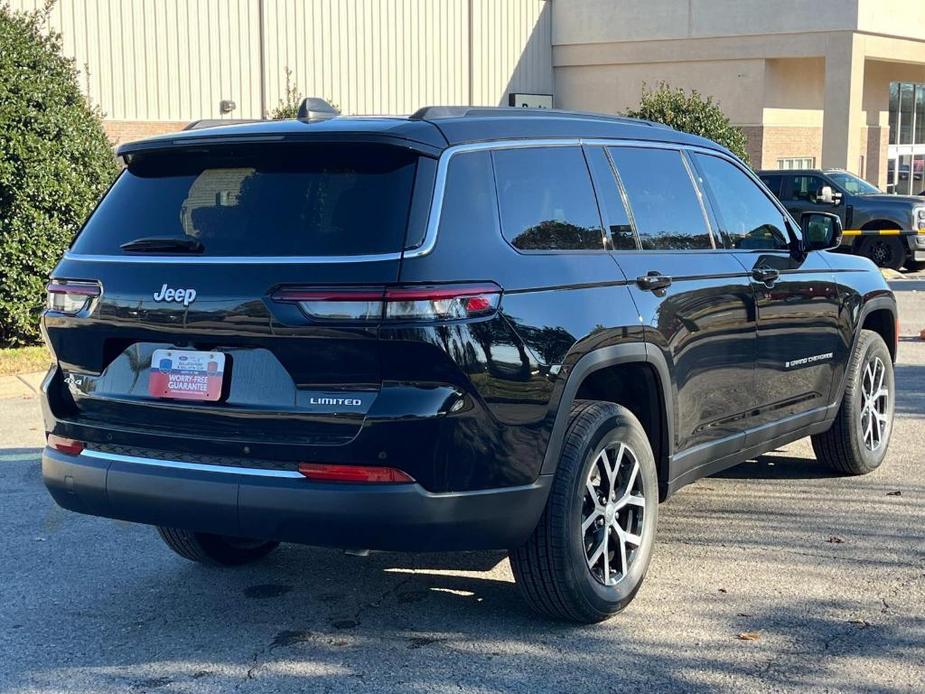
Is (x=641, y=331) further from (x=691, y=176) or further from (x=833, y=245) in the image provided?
(x=833, y=245)

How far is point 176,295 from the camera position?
14.4 feet

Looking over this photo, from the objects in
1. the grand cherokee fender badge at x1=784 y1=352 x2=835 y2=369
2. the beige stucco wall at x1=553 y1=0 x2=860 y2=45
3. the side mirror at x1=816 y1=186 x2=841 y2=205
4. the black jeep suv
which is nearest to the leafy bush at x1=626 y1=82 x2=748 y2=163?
the side mirror at x1=816 y1=186 x2=841 y2=205

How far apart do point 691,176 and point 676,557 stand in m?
1.76

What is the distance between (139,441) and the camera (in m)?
4.53

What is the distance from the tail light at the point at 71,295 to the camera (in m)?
4.66

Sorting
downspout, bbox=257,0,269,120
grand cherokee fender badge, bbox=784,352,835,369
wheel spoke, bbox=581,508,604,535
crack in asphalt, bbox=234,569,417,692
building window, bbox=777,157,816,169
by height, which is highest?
downspout, bbox=257,0,269,120

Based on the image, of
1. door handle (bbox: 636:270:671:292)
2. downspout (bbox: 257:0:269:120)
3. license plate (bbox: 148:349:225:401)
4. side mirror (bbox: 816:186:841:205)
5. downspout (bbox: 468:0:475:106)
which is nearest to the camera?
license plate (bbox: 148:349:225:401)

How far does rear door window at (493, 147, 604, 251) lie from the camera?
4.65 m

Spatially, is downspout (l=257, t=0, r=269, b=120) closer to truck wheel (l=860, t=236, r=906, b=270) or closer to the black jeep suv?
truck wheel (l=860, t=236, r=906, b=270)

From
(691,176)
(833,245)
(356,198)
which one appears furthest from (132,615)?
(833,245)

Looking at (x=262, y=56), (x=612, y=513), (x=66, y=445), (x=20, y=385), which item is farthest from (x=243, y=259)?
(x=262, y=56)

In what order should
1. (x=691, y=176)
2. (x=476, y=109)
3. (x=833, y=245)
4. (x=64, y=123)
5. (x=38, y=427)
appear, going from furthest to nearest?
(x=64, y=123) < (x=38, y=427) < (x=833, y=245) < (x=691, y=176) < (x=476, y=109)

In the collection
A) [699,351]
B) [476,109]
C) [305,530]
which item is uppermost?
[476,109]

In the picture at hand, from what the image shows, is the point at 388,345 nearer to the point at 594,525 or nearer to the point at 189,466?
the point at 189,466
